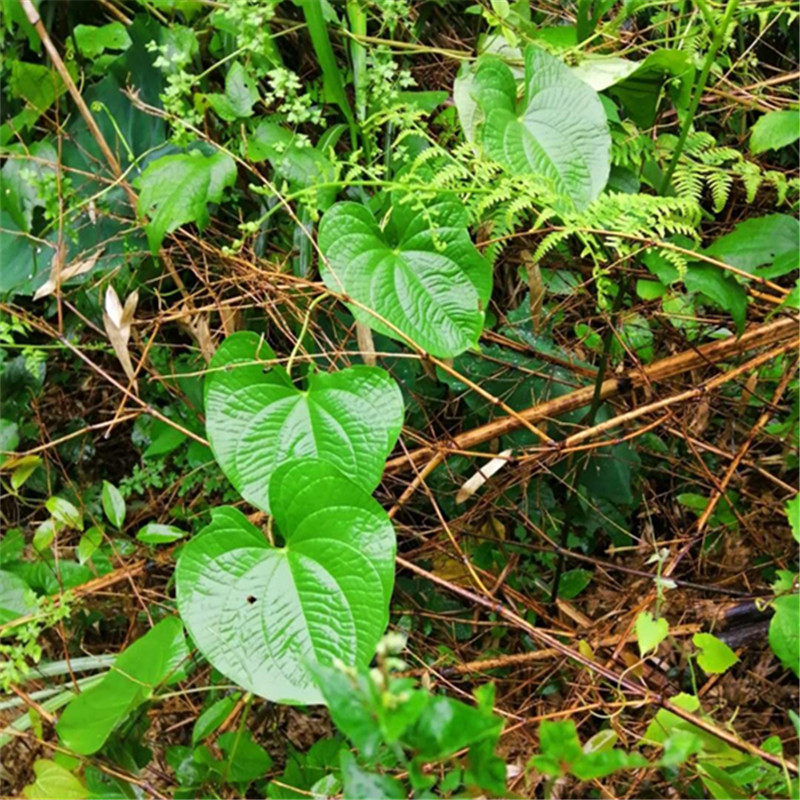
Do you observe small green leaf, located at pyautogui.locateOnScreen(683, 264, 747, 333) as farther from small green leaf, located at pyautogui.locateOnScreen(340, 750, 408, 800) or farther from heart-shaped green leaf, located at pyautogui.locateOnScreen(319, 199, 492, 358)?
small green leaf, located at pyautogui.locateOnScreen(340, 750, 408, 800)

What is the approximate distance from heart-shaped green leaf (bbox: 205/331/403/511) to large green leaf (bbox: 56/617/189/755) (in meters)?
0.22

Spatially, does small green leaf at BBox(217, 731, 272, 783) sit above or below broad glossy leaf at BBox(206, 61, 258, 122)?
below

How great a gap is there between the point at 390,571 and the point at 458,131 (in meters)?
0.65

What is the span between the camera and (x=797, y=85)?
1092 mm

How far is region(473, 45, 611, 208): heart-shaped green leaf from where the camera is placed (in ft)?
2.58

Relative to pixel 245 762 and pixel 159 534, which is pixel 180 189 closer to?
pixel 159 534

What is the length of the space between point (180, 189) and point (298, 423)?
366 millimetres

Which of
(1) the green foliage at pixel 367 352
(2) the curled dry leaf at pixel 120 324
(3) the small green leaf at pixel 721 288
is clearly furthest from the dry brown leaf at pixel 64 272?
(3) the small green leaf at pixel 721 288

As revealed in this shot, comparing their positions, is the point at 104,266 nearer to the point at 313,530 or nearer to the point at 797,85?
the point at 313,530

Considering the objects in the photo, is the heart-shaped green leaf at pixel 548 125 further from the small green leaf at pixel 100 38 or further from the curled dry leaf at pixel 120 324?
the small green leaf at pixel 100 38

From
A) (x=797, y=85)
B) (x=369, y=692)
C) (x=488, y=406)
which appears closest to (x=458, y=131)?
(x=488, y=406)

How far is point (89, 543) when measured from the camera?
3.54 feet

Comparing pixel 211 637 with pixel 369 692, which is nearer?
pixel 369 692

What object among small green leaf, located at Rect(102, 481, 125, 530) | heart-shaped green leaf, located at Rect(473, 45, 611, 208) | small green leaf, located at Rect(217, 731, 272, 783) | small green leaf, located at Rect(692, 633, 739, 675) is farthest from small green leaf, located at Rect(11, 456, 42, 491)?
small green leaf, located at Rect(692, 633, 739, 675)
